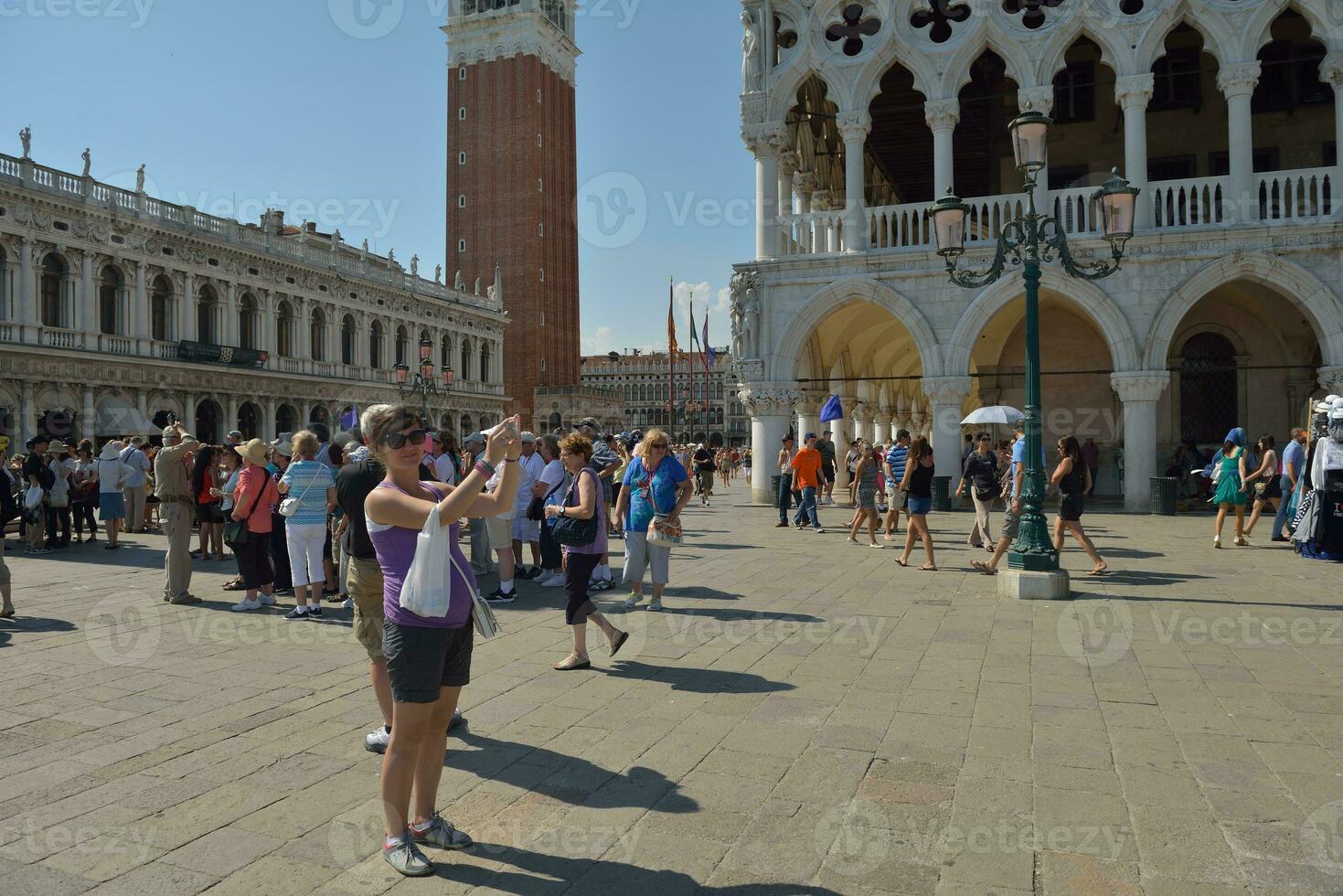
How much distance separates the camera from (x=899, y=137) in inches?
1007

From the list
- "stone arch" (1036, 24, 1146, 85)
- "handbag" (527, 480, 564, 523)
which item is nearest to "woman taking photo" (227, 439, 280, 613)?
"handbag" (527, 480, 564, 523)

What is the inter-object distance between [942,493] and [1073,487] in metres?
9.59

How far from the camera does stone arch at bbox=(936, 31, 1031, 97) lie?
728 inches

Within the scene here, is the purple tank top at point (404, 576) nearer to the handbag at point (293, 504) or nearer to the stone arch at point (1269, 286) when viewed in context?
the handbag at point (293, 504)

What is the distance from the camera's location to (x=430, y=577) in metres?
3.33

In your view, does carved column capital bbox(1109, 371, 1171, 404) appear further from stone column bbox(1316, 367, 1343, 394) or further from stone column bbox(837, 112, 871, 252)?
stone column bbox(837, 112, 871, 252)

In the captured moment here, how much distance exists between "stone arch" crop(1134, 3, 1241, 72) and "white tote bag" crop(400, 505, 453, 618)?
19.4m

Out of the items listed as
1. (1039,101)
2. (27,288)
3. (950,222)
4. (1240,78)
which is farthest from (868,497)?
(27,288)

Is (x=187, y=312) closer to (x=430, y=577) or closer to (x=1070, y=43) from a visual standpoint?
(x=1070, y=43)

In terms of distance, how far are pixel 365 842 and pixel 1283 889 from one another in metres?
3.47

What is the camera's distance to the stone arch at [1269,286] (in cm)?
1681

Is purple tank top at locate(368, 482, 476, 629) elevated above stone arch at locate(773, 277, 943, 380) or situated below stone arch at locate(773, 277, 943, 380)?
below

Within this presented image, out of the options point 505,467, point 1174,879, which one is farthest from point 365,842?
point 1174,879

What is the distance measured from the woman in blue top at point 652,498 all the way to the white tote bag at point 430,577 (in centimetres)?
450
